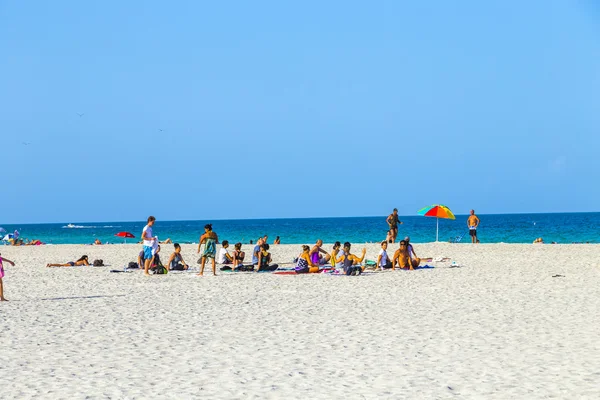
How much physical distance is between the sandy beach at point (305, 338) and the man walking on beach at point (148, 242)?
1.48 metres

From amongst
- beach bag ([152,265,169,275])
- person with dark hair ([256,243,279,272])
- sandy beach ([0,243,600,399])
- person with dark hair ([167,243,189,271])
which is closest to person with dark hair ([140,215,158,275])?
beach bag ([152,265,169,275])

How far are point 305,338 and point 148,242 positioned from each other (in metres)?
9.34

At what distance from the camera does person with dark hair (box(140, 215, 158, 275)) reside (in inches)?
654

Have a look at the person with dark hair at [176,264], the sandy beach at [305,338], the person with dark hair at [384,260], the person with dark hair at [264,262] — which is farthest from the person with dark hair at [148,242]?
the person with dark hair at [384,260]

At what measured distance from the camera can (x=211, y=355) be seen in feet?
24.9

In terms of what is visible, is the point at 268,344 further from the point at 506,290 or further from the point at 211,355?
the point at 506,290

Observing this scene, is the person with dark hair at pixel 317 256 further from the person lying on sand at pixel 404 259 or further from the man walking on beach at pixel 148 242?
the man walking on beach at pixel 148 242

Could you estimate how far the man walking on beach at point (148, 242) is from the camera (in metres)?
16.6

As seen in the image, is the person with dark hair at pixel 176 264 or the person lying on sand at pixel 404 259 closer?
the person lying on sand at pixel 404 259

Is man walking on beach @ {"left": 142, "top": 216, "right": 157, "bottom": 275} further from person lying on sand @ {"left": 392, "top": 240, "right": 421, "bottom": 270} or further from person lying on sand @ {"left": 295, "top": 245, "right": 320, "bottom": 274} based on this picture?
person lying on sand @ {"left": 392, "top": 240, "right": 421, "bottom": 270}

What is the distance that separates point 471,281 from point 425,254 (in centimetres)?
897

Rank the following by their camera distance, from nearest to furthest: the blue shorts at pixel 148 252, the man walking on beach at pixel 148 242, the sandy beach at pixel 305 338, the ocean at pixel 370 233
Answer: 1. the sandy beach at pixel 305 338
2. the man walking on beach at pixel 148 242
3. the blue shorts at pixel 148 252
4. the ocean at pixel 370 233


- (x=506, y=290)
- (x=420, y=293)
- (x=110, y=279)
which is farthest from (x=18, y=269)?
(x=506, y=290)

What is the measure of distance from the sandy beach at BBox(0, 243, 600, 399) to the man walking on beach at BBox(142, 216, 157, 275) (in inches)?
58.4
